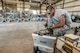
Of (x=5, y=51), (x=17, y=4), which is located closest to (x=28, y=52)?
(x=5, y=51)

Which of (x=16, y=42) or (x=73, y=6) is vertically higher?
(x=73, y=6)

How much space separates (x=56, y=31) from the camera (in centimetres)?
A: 191

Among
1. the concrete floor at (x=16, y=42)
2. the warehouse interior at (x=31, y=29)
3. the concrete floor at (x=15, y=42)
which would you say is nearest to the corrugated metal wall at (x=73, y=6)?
the warehouse interior at (x=31, y=29)

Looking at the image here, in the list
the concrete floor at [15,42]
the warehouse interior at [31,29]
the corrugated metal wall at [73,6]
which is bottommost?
the concrete floor at [15,42]

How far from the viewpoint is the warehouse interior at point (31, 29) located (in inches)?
58.8

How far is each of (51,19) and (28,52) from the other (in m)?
1.21

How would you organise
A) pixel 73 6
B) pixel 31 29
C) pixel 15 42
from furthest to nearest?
pixel 73 6 < pixel 31 29 < pixel 15 42

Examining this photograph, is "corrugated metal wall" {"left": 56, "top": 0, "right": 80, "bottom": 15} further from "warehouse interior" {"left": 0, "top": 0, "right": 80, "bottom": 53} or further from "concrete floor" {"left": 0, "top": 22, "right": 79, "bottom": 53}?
"concrete floor" {"left": 0, "top": 22, "right": 79, "bottom": 53}

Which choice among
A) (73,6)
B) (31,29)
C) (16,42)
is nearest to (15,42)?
(16,42)

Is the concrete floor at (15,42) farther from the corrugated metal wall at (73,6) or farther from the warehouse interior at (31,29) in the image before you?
the corrugated metal wall at (73,6)

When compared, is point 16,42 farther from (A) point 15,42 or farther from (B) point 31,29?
(B) point 31,29

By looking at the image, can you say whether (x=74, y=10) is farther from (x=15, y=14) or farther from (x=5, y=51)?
(x=5, y=51)

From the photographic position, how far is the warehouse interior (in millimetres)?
1494

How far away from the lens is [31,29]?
600cm
